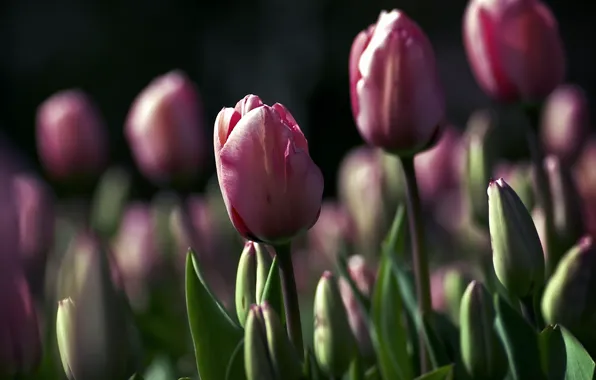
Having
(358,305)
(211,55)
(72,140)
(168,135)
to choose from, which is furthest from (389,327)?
(211,55)

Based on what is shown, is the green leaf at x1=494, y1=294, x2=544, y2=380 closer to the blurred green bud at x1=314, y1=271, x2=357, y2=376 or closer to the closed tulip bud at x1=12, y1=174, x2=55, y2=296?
the blurred green bud at x1=314, y1=271, x2=357, y2=376

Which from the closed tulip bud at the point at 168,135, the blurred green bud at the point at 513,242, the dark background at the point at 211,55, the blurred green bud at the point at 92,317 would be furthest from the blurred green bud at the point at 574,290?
the dark background at the point at 211,55

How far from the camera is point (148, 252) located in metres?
1.28

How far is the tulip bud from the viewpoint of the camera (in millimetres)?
758

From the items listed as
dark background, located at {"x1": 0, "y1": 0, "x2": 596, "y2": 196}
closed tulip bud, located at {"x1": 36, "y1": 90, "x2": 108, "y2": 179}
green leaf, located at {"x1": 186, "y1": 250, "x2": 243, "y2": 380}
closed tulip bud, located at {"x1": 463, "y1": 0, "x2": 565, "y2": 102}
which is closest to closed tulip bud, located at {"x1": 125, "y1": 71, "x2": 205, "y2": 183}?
closed tulip bud, located at {"x1": 36, "y1": 90, "x2": 108, "y2": 179}

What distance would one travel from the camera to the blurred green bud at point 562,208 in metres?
0.85

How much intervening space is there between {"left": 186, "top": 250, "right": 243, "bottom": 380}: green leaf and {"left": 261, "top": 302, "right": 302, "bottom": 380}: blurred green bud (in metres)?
0.06

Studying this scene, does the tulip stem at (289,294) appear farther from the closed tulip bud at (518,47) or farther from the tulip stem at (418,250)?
the closed tulip bud at (518,47)

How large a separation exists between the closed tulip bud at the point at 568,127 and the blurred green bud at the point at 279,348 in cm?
76

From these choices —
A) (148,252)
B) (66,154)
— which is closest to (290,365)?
(148,252)

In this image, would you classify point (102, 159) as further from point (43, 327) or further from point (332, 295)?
point (332, 295)

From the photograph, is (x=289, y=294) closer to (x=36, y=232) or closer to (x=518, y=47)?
(x=518, y=47)

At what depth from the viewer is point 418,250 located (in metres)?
0.71

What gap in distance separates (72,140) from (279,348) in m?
0.92
